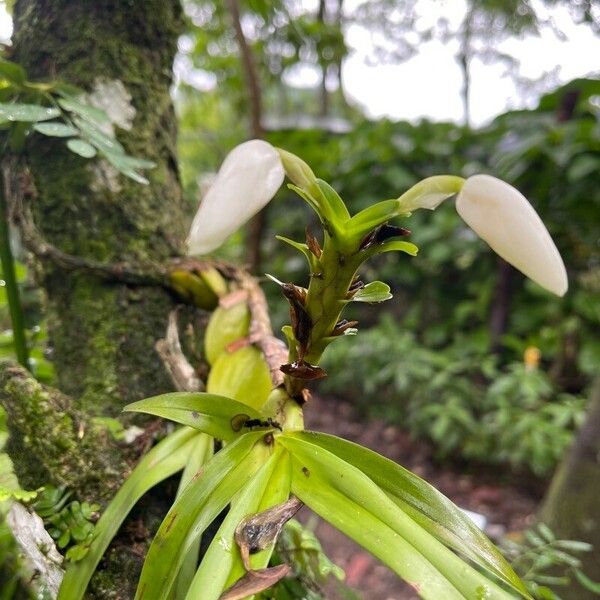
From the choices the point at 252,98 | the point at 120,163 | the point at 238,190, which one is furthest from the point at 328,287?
the point at 252,98

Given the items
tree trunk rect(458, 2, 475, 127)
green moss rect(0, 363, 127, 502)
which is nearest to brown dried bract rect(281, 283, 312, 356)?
green moss rect(0, 363, 127, 502)

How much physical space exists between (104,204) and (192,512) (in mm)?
462

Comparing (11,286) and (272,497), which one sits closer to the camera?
(272,497)

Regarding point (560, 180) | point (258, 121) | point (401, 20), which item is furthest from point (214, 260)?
point (401, 20)

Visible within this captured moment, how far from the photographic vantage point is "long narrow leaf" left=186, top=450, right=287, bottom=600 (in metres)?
0.30

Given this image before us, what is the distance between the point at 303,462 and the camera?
14.6 inches

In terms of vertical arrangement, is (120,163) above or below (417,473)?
above

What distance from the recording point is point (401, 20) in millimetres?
4098

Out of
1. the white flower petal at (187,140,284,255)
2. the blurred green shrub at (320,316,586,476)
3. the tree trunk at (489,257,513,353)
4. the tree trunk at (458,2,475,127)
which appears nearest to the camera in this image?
the white flower petal at (187,140,284,255)

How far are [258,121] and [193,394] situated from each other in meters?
2.50

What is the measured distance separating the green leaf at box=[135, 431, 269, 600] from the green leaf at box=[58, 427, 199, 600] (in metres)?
0.07

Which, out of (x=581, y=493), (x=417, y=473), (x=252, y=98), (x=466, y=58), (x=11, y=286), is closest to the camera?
(x=11, y=286)

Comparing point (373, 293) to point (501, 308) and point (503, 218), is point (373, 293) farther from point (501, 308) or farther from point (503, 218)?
point (501, 308)

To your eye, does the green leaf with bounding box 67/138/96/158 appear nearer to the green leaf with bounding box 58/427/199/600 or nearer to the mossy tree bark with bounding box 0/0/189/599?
the mossy tree bark with bounding box 0/0/189/599
